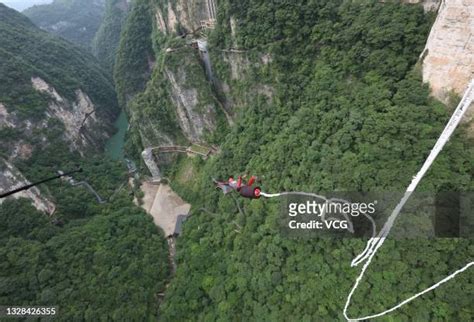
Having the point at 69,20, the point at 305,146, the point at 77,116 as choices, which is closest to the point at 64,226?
the point at 77,116

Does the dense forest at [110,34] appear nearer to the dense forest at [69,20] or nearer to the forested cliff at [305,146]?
the dense forest at [69,20]

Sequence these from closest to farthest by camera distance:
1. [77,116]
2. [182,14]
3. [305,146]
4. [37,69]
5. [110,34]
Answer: [305,146], [182,14], [37,69], [77,116], [110,34]

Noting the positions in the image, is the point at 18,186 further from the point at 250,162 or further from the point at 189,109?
the point at 250,162

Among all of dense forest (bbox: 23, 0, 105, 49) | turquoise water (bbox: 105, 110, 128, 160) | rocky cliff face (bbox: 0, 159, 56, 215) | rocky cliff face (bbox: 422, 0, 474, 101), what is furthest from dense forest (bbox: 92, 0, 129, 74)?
rocky cliff face (bbox: 422, 0, 474, 101)

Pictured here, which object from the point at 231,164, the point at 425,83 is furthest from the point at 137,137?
the point at 425,83

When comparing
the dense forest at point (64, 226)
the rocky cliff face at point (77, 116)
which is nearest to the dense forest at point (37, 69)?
the dense forest at point (64, 226)
